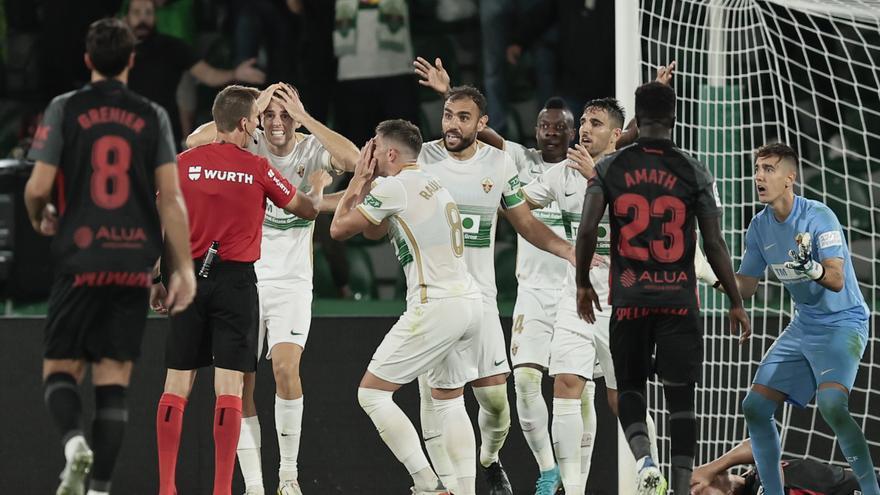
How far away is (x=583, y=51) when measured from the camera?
1012cm

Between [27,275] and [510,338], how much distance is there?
3294mm

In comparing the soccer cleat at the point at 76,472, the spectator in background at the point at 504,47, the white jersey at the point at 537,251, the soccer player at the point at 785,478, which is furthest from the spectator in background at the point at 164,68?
the soccer cleat at the point at 76,472

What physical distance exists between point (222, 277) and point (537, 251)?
7.27 feet

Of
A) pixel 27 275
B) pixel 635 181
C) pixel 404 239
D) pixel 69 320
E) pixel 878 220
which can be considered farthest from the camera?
pixel 878 220

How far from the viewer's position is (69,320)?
4.79 m

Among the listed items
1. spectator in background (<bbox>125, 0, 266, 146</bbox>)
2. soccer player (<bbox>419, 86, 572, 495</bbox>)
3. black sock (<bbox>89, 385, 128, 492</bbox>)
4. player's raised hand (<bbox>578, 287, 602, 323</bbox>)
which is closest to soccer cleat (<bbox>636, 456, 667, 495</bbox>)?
player's raised hand (<bbox>578, 287, 602, 323</bbox>)

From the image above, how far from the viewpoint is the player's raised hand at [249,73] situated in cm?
979

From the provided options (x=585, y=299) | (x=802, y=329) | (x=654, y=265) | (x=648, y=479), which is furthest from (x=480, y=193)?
(x=648, y=479)

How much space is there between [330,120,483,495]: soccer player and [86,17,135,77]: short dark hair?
1.48 m

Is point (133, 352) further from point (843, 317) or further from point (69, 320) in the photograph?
point (843, 317)

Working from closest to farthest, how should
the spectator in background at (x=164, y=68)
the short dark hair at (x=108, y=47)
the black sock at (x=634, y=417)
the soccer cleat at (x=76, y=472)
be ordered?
1. the soccer cleat at (x=76, y=472)
2. the short dark hair at (x=108, y=47)
3. the black sock at (x=634, y=417)
4. the spectator in background at (x=164, y=68)

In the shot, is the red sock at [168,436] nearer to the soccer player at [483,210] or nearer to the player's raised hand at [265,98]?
the soccer player at [483,210]

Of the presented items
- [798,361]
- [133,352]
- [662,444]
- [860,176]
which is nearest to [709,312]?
[662,444]

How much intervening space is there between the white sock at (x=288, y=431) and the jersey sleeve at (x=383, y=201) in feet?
4.72
